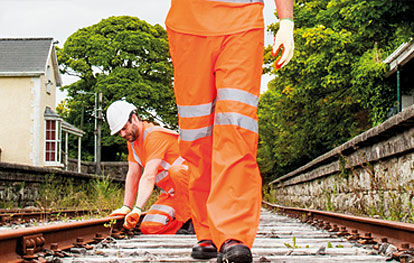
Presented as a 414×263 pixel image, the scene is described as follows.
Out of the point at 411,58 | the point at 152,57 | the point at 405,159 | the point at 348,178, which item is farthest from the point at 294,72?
the point at 152,57

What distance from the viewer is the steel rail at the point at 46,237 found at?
9.41 ft

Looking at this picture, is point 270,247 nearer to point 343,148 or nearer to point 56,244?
point 56,244

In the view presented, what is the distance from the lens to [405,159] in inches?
233

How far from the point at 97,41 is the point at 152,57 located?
4584mm

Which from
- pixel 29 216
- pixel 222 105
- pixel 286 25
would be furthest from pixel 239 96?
pixel 29 216

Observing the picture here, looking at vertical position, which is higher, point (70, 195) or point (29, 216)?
point (70, 195)

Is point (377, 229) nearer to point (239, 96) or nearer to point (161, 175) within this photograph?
point (239, 96)

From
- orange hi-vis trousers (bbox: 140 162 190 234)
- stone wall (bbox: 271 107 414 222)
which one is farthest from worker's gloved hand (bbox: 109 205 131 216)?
stone wall (bbox: 271 107 414 222)

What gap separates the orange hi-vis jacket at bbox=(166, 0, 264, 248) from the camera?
300 centimetres

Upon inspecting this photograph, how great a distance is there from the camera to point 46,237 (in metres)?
3.50

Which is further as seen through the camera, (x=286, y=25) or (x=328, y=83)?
(x=328, y=83)

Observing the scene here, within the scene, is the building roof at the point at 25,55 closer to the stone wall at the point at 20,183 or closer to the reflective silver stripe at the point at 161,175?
the stone wall at the point at 20,183

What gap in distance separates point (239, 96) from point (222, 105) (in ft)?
0.38

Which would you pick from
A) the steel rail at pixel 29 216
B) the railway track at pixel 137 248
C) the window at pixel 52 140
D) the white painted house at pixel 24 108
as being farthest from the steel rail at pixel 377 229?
the window at pixel 52 140
